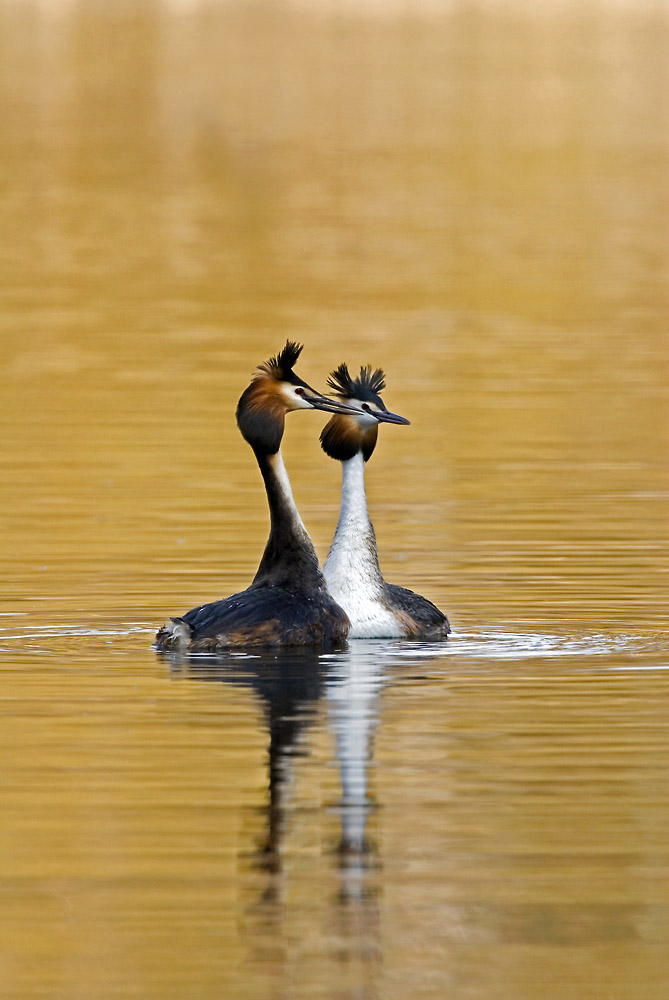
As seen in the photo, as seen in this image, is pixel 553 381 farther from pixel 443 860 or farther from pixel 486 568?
pixel 443 860

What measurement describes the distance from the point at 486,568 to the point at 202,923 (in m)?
8.23

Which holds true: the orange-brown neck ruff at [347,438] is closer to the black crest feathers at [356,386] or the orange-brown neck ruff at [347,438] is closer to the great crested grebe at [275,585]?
the black crest feathers at [356,386]

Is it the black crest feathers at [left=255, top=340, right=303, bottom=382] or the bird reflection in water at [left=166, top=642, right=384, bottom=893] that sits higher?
the black crest feathers at [left=255, top=340, right=303, bottom=382]

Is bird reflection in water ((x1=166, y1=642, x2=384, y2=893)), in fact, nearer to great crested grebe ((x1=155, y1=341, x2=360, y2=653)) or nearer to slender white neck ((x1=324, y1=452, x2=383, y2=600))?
great crested grebe ((x1=155, y1=341, x2=360, y2=653))

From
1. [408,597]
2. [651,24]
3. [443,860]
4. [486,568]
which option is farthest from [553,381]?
[651,24]

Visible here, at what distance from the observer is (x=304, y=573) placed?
14711 millimetres

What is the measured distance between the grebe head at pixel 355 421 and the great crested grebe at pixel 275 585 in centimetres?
28

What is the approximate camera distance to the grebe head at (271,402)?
1495 centimetres

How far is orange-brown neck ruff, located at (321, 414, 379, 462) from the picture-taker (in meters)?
15.7

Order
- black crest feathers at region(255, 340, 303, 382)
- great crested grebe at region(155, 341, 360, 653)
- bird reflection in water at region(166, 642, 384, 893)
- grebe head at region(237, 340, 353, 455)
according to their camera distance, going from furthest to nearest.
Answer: grebe head at region(237, 340, 353, 455) → black crest feathers at region(255, 340, 303, 382) → great crested grebe at region(155, 341, 360, 653) → bird reflection in water at region(166, 642, 384, 893)

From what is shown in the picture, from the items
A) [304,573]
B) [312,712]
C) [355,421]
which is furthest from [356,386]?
[312,712]

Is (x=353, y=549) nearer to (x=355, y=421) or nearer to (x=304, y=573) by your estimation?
(x=304, y=573)

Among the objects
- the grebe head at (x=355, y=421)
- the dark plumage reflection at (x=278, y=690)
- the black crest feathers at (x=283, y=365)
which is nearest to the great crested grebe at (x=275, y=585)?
the black crest feathers at (x=283, y=365)

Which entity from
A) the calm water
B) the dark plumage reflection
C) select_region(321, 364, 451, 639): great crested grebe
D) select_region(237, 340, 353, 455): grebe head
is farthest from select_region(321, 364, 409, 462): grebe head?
the dark plumage reflection
